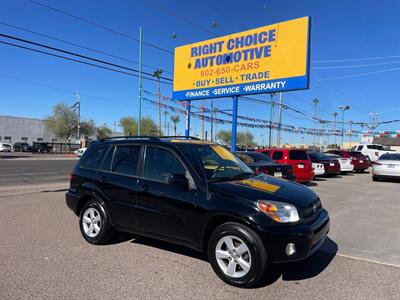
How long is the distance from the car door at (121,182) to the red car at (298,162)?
31.3 ft

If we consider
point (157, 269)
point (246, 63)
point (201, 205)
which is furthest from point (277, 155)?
point (157, 269)

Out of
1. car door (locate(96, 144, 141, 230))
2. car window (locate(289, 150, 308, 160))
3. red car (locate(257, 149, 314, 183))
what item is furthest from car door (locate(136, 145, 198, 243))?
car window (locate(289, 150, 308, 160))

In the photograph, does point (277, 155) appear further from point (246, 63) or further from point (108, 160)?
point (108, 160)

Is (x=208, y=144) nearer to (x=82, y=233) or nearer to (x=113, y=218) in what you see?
(x=113, y=218)

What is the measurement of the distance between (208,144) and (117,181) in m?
1.53

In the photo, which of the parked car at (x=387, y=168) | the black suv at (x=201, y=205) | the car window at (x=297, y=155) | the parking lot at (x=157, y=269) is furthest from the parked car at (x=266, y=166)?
the parked car at (x=387, y=168)

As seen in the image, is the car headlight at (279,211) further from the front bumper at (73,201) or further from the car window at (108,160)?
the front bumper at (73,201)

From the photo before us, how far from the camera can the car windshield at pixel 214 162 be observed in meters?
4.66

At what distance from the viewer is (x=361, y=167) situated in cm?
2266

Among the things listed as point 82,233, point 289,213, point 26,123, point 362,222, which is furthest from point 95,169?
point 26,123

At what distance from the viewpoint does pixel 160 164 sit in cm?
494

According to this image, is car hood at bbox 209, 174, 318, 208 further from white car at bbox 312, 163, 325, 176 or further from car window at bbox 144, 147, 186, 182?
white car at bbox 312, 163, 325, 176

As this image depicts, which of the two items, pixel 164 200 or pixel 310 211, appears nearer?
pixel 310 211

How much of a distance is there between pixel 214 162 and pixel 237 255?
1465 mm
